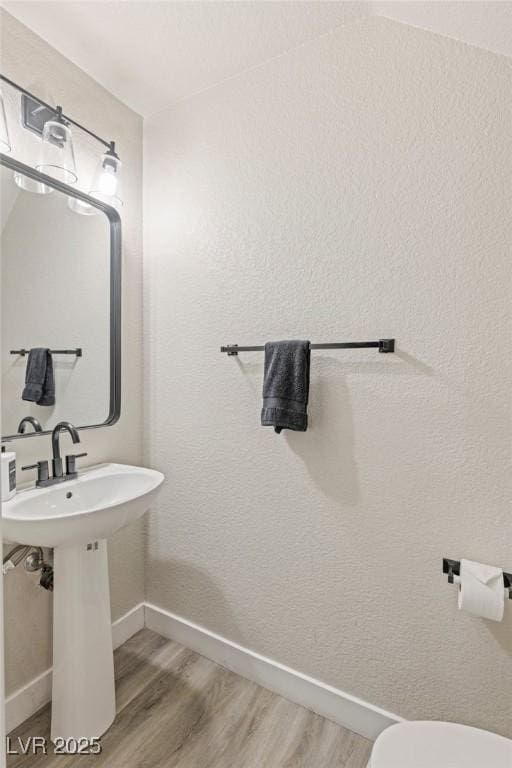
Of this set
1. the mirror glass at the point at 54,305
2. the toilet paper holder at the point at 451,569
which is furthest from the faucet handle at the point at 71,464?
the toilet paper holder at the point at 451,569

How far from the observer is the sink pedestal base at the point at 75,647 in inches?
56.2

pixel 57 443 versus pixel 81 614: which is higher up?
pixel 57 443

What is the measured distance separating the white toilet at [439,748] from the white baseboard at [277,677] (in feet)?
1.14

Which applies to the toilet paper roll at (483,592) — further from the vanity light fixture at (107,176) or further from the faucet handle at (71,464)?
the vanity light fixture at (107,176)

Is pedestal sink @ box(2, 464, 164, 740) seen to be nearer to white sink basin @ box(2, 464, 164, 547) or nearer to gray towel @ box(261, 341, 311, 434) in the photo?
white sink basin @ box(2, 464, 164, 547)

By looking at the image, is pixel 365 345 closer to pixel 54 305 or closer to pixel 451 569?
pixel 451 569

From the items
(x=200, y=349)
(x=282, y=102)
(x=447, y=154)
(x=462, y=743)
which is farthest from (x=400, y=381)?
(x=282, y=102)

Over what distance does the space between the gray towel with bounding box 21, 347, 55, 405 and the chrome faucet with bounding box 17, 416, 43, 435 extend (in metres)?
0.06

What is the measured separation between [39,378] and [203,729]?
1.36 m

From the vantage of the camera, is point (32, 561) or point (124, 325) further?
point (124, 325)

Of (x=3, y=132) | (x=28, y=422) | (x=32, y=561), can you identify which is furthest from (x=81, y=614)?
(x=3, y=132)

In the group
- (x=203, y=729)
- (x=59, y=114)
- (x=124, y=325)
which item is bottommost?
(x=203, y=729)

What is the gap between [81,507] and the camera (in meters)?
1.57

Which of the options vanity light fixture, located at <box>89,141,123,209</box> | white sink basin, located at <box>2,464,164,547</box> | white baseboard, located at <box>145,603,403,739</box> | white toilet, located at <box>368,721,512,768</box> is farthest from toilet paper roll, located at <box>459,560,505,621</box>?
vanity light fixture, located at <box>89,141,123,209</box>
